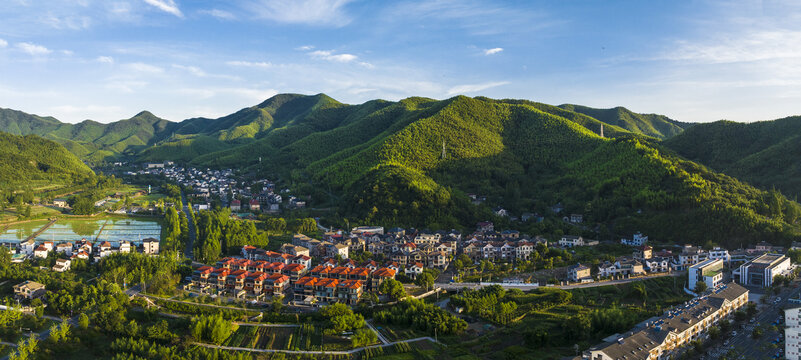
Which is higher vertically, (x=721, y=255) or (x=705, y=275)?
(x=721, y=255)

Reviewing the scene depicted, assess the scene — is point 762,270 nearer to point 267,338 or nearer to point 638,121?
point 267,338

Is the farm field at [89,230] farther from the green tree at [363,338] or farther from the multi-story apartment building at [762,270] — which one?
the multi-story apartment building at [762,270]

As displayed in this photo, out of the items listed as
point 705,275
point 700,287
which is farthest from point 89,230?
point 705,275

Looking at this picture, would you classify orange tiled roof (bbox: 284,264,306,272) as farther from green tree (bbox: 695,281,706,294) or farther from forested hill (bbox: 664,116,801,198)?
forested hill (bbox: 664,116,801,198)

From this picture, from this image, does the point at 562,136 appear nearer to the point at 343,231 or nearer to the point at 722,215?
the point at 722,215

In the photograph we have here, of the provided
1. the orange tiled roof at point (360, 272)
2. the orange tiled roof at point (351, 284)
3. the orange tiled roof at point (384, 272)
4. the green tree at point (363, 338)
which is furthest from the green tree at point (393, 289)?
the green tree at point (363, 338)

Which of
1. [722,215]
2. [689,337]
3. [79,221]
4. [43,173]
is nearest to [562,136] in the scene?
[722,215]
